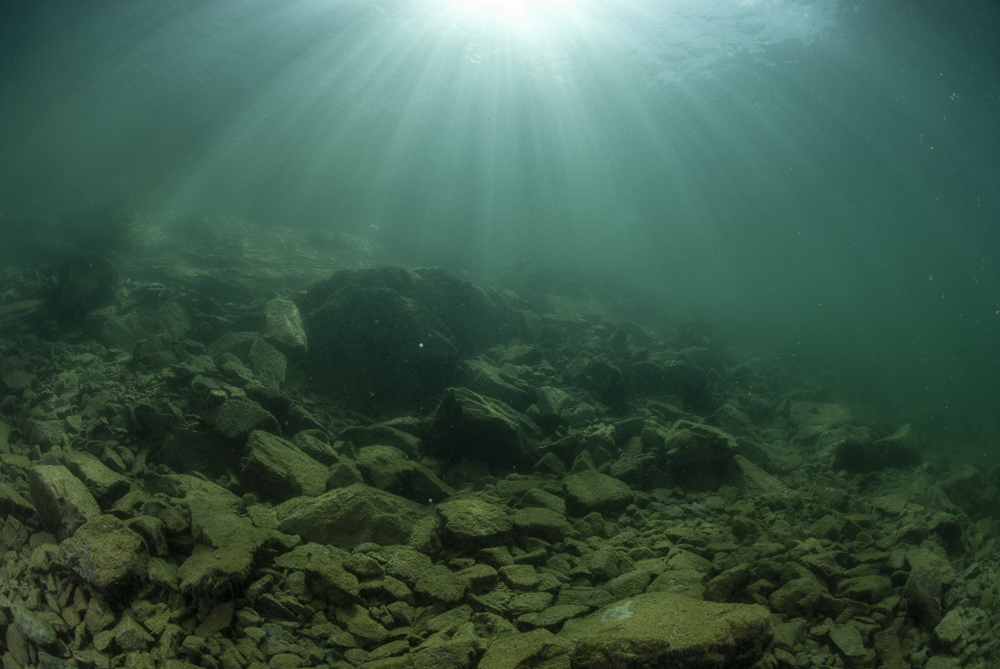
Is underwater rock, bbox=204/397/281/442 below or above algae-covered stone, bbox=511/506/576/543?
above

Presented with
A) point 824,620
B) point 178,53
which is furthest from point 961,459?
point 178,53

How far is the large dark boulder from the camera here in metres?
6.80

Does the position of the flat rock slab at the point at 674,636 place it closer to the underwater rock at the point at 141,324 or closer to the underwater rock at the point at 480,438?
the underwater rock at the point at 480,438

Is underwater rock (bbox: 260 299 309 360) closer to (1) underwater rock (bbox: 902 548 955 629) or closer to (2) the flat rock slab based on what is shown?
(2) the flat rock slab

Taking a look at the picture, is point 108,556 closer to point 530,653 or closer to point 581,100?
point 530,653

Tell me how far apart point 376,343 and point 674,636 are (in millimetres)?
5995

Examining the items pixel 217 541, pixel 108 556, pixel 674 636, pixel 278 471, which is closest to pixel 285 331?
pixel 278 471

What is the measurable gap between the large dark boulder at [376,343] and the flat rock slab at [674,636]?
187 inches

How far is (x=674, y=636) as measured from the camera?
211 cm

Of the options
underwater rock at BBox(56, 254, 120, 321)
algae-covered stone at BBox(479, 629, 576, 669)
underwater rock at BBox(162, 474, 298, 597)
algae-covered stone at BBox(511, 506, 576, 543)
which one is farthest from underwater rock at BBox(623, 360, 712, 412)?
underwater rock at BBox(56, 254, 120, 321)

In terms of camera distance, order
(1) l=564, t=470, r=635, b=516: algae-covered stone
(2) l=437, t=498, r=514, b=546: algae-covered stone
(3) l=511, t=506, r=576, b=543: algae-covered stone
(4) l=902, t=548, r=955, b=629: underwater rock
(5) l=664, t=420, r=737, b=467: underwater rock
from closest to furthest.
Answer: (4) l=902, t=548, r=955, b=629: underwater rock
(2) l=437, t=498, r=514, b=546: algae-covered stone
(3) l=511, t=506, r=576, b=543: algae-covered stone
(1) l=564, t=470, r=635, b=516: algae-covered stone
(5) l=664, t=420, r=737, b=467: underwater rock

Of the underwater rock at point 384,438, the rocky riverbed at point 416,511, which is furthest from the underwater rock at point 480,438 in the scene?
the underwater rock at point 384,438

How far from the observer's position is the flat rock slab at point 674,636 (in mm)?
2041

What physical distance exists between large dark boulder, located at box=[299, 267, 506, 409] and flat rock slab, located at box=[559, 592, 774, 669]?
475 cm
